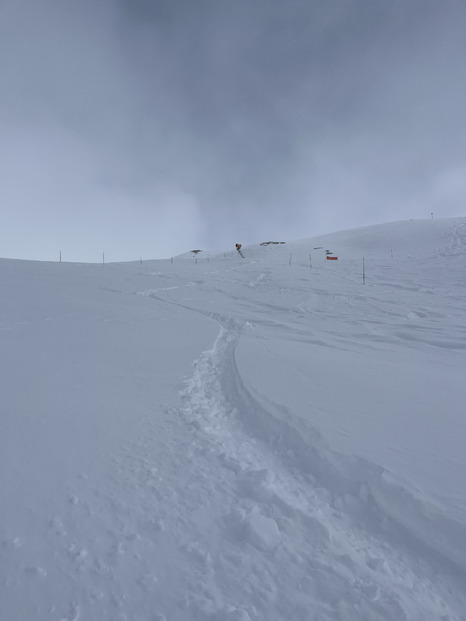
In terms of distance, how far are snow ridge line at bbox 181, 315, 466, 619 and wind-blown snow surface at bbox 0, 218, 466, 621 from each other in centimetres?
1

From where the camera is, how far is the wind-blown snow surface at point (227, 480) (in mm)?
2018

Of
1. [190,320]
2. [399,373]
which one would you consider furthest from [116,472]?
[190,320]

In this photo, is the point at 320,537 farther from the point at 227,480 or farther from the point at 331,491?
the point at 227,480

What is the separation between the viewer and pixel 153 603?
1.92m

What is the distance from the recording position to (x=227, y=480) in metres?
3.03

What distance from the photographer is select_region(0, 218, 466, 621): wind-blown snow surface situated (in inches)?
79.4

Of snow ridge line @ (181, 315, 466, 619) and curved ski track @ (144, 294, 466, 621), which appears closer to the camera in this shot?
curved ski track @ (144, 294, 466, 621)

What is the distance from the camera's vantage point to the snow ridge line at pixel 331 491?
7.83 ft

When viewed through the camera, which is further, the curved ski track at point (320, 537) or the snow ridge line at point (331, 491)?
the snow ridge line at point (331, 491)

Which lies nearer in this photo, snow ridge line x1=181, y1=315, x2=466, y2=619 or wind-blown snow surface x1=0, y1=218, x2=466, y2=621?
wind-blown snow surface x1=0, y1=218, x2=466, y2=621

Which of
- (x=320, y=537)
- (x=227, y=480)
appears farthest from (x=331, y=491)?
(x=227, y=480)

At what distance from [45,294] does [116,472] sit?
10.9m

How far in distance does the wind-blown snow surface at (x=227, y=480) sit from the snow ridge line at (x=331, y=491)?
0.01 meters

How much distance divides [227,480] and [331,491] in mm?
922
